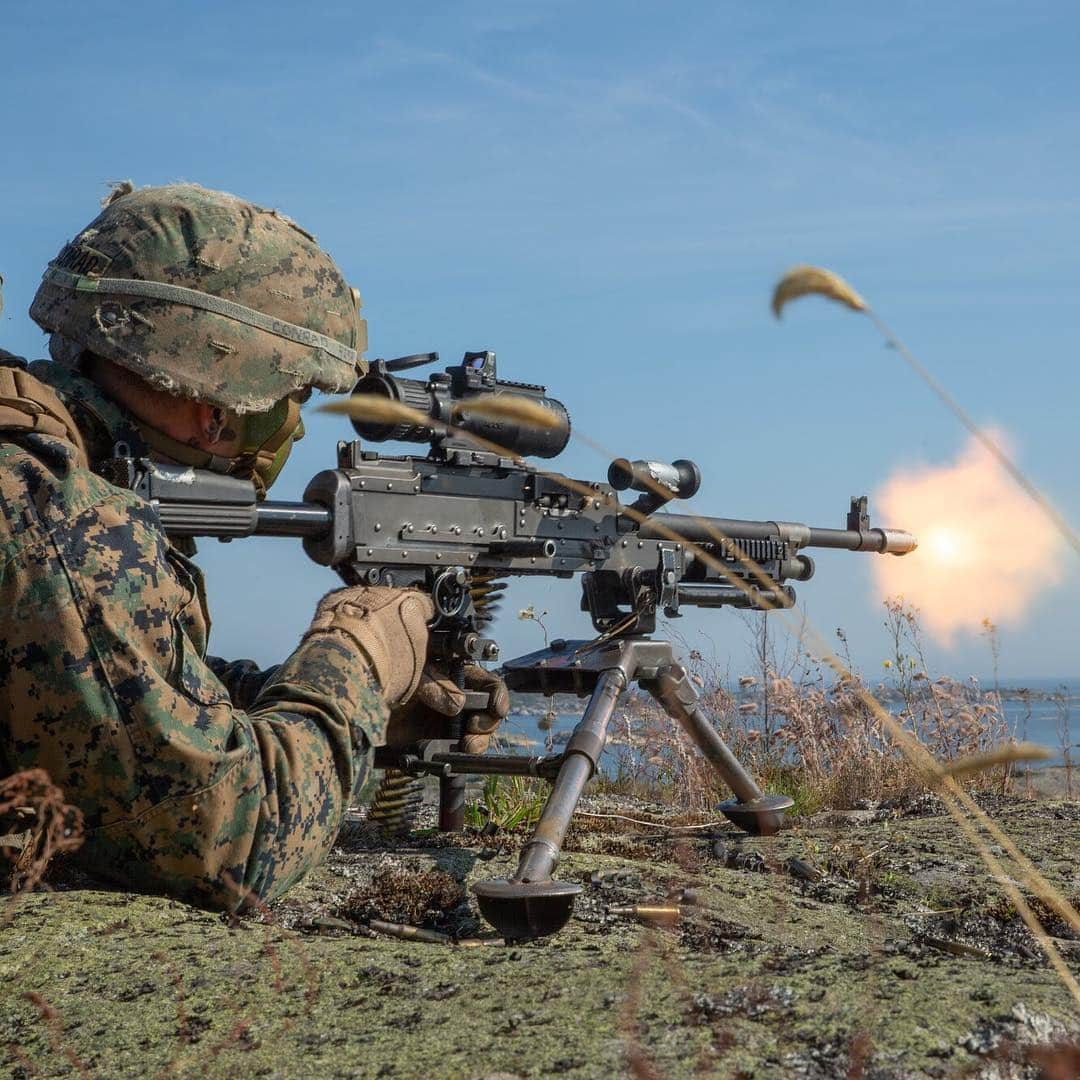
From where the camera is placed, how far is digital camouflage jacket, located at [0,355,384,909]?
228cm

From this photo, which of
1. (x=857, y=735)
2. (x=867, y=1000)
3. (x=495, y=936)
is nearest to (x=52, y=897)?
(x=495, y=936)

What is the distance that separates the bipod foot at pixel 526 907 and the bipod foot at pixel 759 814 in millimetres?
2169

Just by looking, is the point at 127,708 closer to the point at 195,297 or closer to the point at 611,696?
the point at 195,297

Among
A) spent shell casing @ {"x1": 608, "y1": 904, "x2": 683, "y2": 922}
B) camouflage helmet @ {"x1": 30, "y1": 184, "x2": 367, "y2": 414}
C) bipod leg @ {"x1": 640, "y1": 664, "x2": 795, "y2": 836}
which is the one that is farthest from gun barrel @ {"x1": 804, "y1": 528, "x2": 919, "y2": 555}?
camouflage helmet @ {"x1": 30, "y1": 184, "x2": 367, "y2": 414}

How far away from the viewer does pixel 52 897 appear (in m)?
2.98

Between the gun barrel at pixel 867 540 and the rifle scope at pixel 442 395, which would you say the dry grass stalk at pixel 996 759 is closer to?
the rifle scope at pixel 442 395

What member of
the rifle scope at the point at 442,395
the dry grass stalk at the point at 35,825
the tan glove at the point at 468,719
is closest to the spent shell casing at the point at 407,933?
the dry grass stalk at the point at 35,825

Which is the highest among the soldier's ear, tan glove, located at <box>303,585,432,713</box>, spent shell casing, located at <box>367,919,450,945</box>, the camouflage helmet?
the camouflage helmet

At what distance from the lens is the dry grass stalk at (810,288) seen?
1.85 m

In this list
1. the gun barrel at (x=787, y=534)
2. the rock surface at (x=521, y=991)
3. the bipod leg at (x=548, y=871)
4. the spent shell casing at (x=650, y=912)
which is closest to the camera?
the rock surface at (x=521, y=991)

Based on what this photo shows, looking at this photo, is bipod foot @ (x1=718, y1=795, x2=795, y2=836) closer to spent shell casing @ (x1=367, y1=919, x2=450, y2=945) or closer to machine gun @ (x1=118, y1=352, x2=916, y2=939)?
machine gun @ (x1=118, y1=352, x2=916, y2=939)

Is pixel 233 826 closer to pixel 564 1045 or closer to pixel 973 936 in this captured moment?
pixel 564 1045

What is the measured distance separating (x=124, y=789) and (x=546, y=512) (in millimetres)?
3220

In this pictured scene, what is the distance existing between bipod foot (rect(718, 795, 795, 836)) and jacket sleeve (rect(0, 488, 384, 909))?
3.08 metres
